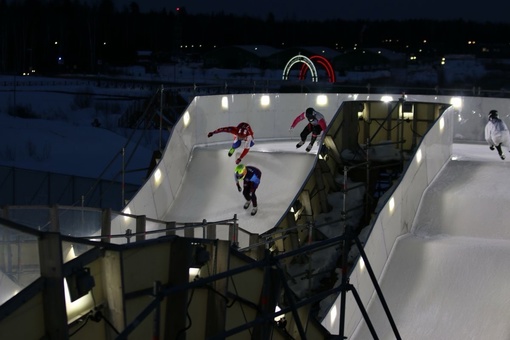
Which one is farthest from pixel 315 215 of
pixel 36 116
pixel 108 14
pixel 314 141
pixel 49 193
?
pixel 108 14

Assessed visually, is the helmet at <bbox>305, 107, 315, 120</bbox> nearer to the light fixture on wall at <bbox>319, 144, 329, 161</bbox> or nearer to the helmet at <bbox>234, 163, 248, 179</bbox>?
the light fixture on wall at <bbox>319, 144, 329, 161</bbox>

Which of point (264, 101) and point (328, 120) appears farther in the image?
point (328, 120)

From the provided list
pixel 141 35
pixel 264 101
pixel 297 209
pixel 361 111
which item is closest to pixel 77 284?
pixel 297 209

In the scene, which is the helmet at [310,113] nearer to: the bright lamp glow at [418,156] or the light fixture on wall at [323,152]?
the light fixture on wall at [323,152]

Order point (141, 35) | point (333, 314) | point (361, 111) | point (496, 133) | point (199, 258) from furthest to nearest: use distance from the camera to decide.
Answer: point (141, 35) < point (361, 111) < point (496, 133) < point (333, 314) < point (199, 258)

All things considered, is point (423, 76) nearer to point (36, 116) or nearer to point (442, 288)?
point (36, 116)

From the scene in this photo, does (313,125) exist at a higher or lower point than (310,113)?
lower

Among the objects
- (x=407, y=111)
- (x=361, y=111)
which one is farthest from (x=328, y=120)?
(x=407, y=111)

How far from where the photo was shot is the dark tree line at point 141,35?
75.9 m

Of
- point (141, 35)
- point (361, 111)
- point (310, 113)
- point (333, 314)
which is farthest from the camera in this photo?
point (141, 35)

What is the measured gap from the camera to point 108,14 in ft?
320

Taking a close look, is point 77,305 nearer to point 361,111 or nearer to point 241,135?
point 241,135

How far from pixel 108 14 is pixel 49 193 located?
7742cm

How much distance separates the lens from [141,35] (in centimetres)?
9762
